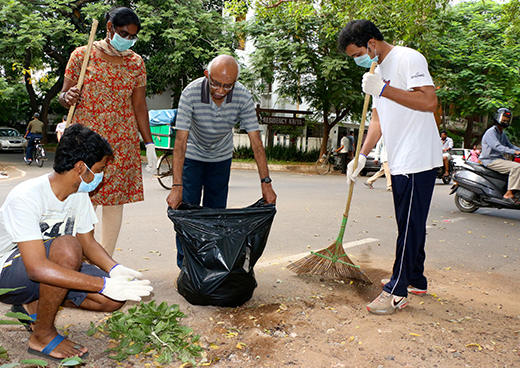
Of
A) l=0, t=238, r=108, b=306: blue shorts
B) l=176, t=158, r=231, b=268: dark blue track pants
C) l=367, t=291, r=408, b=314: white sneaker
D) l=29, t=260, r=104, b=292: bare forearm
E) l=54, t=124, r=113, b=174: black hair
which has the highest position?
l=54, t=124, r=113, b=174: black hair

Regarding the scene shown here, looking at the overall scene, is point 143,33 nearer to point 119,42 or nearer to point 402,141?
point 119,42

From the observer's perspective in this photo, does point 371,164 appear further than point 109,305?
Yes

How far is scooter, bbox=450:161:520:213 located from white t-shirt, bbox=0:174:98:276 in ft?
23.4

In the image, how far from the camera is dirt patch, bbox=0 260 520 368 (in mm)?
2656

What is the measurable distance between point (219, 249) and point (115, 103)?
139 centimetres

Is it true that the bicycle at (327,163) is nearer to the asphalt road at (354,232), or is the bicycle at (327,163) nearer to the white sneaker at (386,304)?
the asphalt road at (354,232)

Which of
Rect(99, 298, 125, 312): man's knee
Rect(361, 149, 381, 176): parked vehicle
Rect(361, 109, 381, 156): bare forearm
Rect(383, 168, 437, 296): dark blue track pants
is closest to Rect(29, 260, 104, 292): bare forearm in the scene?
Rect(99, 298, 125, 312): man's knee

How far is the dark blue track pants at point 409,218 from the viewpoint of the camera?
3.33 m

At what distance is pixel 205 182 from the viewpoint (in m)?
3.92

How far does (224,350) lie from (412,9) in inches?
421

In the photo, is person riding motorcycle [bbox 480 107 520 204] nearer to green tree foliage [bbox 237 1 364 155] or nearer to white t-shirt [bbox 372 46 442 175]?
white t-shirt [bbox 372 46 442 175]

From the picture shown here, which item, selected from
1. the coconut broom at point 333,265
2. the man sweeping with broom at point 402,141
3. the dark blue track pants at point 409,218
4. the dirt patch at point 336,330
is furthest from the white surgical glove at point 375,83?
the dirt patch at point 336,330

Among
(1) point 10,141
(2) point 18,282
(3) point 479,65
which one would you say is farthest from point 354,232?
(1) point 10,141

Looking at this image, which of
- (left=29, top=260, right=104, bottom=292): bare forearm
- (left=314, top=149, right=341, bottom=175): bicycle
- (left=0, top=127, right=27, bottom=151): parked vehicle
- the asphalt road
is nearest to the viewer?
(left=29, top=260, right=104, bottom=292): bare forearm
